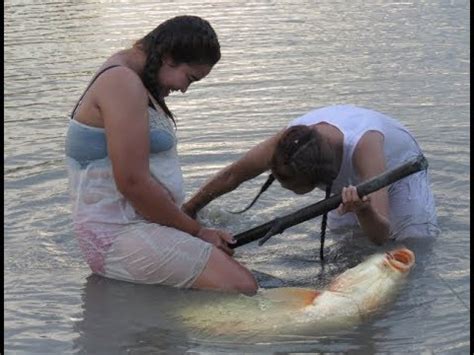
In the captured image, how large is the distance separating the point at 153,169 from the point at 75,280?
39.4 inches

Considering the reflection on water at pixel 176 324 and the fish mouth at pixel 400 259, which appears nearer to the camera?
the reflection on water at pixel 176 324

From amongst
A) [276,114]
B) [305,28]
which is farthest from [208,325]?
[305,28]

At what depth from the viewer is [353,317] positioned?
5340mm

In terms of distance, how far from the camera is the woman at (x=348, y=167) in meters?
5.65

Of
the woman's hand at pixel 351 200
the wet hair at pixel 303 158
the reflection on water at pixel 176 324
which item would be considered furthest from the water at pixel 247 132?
the wet hair at pixel 303 158

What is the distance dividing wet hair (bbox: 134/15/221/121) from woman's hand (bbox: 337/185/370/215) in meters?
0.99

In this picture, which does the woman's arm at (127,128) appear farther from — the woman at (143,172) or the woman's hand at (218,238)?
the woman's hand at (218,238)

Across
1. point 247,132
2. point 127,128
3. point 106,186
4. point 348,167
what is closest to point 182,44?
point 127,128

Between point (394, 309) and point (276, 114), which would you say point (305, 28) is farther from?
point (394, 309)

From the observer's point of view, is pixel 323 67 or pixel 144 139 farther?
pixel 323 67

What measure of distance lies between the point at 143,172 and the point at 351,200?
1.10 meters

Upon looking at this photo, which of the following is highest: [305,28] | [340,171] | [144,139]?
[144,139]

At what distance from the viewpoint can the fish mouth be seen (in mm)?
5715

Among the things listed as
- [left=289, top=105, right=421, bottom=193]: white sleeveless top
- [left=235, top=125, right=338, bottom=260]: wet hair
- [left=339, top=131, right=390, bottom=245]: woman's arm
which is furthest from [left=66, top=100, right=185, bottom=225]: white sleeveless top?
[left=339, top=131, right=390, bottom=245]: woman's arm
